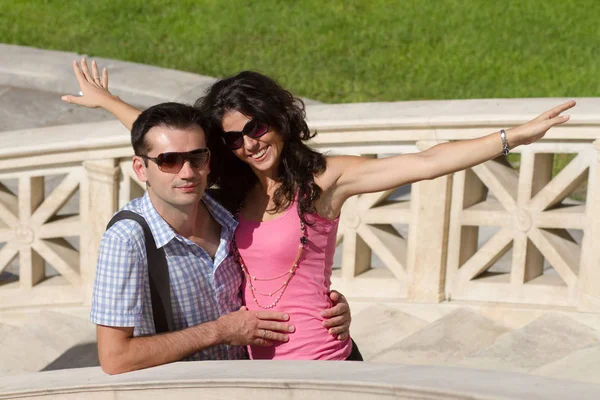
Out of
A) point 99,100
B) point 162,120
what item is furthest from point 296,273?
point 99,100

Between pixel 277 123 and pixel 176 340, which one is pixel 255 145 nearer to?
pixel 277 123

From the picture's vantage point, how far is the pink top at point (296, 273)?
Result: 12.6 feet

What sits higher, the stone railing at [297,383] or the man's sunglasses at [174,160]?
the man's sunglasses at [174,160]

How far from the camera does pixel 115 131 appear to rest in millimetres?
5848

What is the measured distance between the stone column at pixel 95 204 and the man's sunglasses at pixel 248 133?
229cm

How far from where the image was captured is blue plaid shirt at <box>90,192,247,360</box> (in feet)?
11.4

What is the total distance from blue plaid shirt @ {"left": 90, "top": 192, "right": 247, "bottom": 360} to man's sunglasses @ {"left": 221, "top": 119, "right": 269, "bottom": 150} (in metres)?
0.25

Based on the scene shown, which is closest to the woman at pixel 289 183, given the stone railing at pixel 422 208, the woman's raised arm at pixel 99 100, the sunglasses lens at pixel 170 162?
the sunglasses lens at pixel 170 162

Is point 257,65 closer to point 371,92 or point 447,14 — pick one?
point 371,92

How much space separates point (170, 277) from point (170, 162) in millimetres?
394

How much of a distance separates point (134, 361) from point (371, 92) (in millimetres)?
6178

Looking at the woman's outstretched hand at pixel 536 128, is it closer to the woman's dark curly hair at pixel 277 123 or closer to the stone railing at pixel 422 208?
the woman's dark curly hair at pixel 277 123

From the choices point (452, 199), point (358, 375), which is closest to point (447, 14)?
point (452, 199)

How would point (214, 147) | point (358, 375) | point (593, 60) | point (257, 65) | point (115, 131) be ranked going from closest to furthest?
point (358, 375), point (214, 147), point (115, 131), point (593, 60), point (257, 65)
